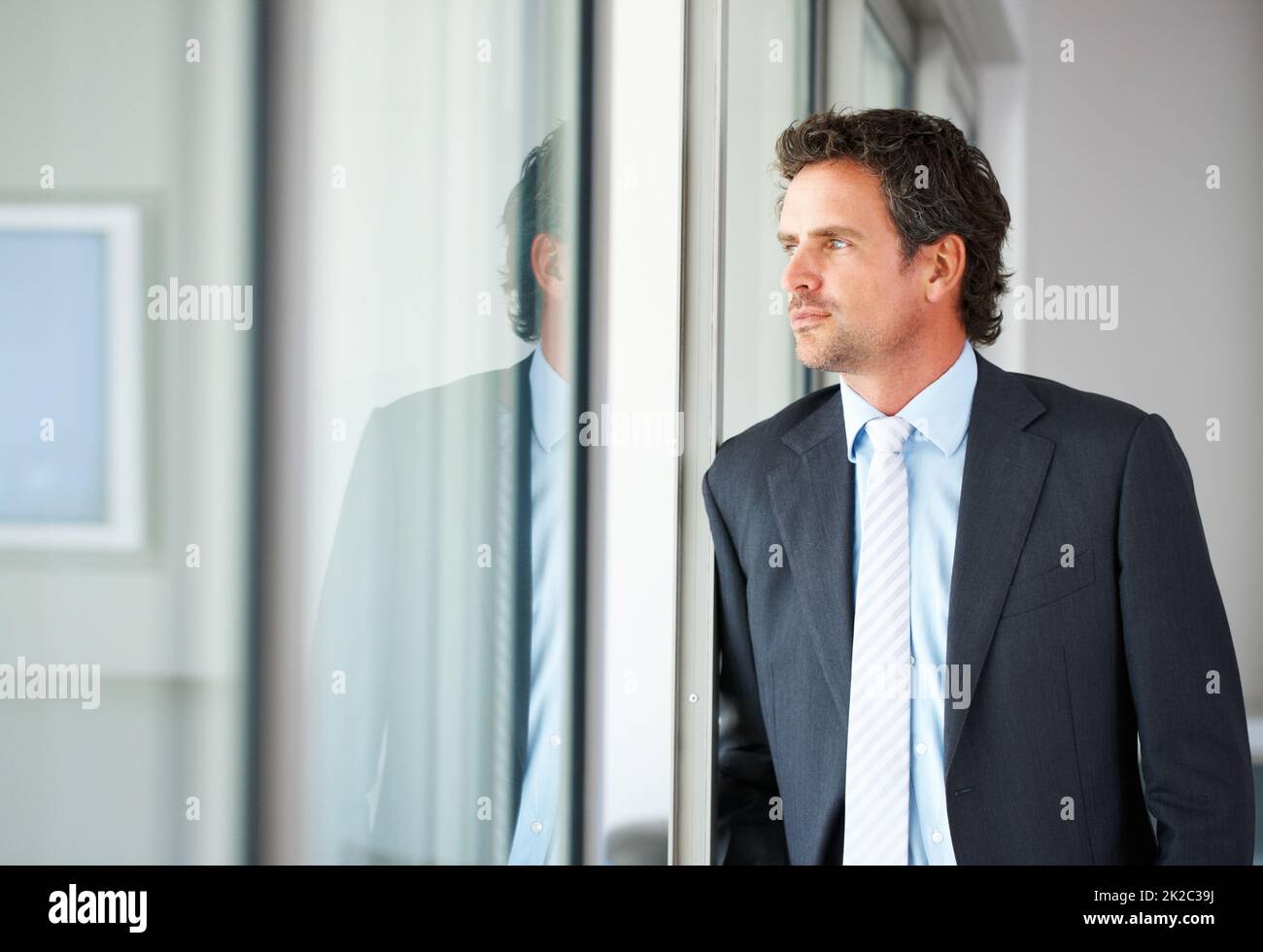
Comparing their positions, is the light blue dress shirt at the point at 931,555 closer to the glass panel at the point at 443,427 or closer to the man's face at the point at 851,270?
the man's face at the point at 851,270

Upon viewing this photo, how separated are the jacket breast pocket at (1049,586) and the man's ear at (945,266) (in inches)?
13.7

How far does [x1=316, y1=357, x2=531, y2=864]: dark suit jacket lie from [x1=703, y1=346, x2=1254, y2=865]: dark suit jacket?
34cm

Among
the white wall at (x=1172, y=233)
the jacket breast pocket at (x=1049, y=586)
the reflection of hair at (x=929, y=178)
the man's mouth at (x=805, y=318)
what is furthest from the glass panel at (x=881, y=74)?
the jacket breast pocket at (x=1049, y=586)

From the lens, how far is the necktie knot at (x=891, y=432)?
1248 millimetres

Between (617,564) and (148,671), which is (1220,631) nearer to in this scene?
(617,564)

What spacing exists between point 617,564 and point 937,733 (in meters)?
0.44

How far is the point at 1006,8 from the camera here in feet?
4.32

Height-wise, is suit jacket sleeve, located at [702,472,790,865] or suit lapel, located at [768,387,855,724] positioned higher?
suit lapel, located at [768,387,855,724]

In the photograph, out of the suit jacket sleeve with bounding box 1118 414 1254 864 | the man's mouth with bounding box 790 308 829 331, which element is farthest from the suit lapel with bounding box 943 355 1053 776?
the man's mouth with bounding box 790 308 829 331

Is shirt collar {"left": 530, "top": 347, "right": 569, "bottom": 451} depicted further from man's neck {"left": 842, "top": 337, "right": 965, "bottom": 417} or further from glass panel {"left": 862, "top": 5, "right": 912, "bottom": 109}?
glass panel {"left": 862, "top": 5, "right": 912, "bottom": 109}

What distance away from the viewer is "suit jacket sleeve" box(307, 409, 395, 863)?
1312mm

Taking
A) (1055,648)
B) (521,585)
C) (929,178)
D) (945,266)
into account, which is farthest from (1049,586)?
(521,585)

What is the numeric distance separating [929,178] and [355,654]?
93 cm
